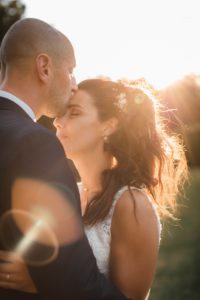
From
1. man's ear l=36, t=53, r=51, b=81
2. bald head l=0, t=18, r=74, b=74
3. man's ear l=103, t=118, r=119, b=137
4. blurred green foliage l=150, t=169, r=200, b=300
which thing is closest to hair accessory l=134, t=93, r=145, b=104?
Answer: man's ear l=103, t=118, r=119, b=137

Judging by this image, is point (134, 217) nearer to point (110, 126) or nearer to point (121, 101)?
point (110, 126)

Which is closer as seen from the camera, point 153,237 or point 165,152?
point 153,237

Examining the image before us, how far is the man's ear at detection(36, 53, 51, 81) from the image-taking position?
9.93 feet

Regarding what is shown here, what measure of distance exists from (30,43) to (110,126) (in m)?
1.15

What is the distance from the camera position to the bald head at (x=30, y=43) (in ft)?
10.0

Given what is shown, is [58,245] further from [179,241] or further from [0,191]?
[179,241]

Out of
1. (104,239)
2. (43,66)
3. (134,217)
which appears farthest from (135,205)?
(43,66)

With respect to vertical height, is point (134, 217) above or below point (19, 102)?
below

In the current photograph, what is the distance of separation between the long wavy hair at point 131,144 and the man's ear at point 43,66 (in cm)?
102

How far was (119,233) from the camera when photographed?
351cm

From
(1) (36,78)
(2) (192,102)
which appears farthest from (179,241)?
(2) (192,102)

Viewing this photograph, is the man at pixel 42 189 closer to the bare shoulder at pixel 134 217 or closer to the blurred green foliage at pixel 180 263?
the bare shoulder at pixel 134 217

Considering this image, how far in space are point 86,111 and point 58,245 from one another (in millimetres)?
1744

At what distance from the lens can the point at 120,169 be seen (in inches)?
153
